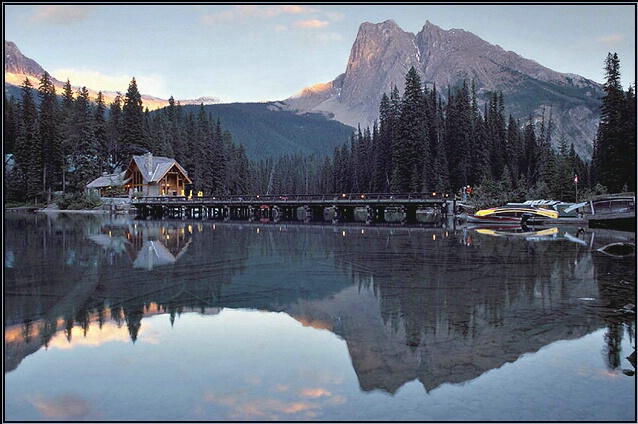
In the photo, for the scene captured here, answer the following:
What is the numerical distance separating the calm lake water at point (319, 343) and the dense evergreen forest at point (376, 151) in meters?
56.4

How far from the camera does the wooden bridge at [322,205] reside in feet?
205

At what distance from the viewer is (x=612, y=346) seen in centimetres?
975

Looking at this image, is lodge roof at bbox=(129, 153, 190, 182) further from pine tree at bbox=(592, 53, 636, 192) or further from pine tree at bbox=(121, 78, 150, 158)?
pine tree at bbox=(592, 53, 636, 192)

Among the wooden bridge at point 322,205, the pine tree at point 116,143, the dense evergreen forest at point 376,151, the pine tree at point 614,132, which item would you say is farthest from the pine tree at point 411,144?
the pine tree at point 116,143

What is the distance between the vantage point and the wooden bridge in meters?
62.6

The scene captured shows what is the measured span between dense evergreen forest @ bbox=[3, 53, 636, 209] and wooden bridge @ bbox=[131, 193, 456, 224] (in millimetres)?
7780

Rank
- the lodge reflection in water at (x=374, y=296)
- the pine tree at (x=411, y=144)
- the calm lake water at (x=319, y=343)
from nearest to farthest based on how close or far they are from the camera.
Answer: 1. the calm lake water at (x=319, y=343)
2. the lodge reflection in water at (x=374, y=296)
3. the pine tree at (x=411, y=144)

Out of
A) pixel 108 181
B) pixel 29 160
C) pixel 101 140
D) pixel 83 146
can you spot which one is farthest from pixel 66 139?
pixel 108 181

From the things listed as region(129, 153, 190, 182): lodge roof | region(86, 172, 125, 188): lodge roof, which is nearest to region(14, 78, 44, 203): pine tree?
region(86, 172, 125, 188): lodge roof

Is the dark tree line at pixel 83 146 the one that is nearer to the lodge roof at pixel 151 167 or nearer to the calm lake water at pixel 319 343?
the lodge roof at pixel 151 167

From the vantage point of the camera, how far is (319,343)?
33.7 feet

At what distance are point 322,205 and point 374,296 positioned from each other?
5601 centimetres

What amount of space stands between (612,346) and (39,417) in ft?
32.5

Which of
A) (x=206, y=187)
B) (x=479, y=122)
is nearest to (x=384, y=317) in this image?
(x=479, y=122)
